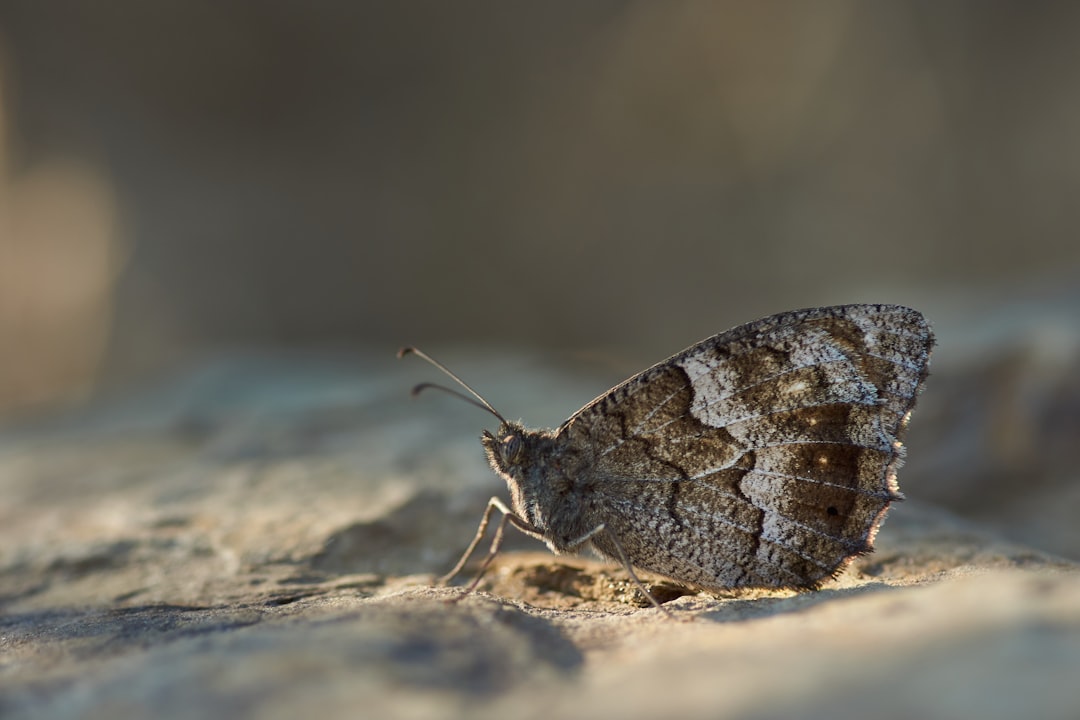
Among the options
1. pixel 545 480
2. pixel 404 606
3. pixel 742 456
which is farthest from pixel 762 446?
pixel 404 606

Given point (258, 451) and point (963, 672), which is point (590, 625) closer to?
point (963, 672)

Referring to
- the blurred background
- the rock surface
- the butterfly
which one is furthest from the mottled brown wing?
the blurred background

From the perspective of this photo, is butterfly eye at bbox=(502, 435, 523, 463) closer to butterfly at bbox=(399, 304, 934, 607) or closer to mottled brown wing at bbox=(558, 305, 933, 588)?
butterfly at bbox=(399, 304, 934, 607)

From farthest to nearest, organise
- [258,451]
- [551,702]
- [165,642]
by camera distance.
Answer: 1. [258,451]
2. [165,642]
3. [551,702]

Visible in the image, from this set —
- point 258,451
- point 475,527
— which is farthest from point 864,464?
point 258,451

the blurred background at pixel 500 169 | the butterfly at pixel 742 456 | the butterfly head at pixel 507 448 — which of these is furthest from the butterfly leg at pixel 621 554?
the blurred background at pixel 500 169
